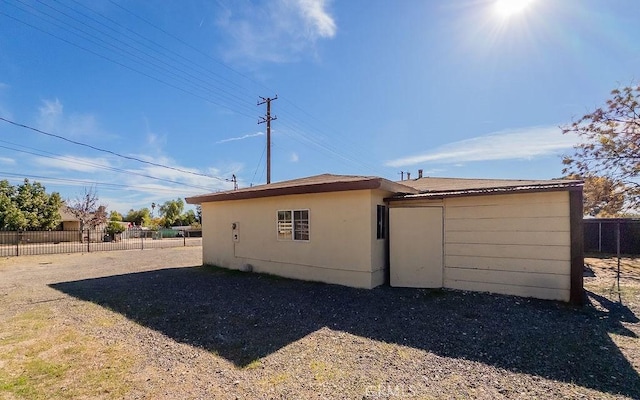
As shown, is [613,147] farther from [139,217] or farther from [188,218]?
[139,217]

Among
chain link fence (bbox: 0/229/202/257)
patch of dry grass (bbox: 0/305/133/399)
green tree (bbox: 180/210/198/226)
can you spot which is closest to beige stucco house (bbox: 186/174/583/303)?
patch of dry grass (bbox: 0/305/133/399)

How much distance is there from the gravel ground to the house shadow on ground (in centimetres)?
2

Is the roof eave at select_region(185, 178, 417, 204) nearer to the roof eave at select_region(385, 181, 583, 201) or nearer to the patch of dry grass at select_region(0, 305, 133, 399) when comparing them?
the roof eave at select_region(385, 181, 583, 201)

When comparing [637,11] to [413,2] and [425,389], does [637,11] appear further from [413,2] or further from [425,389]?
[425,389]

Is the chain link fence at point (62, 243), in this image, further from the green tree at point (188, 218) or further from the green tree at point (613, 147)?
the green tree at point (613, 147)

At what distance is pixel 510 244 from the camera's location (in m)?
6.05

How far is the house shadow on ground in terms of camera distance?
136 inches

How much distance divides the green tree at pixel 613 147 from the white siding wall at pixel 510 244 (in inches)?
391

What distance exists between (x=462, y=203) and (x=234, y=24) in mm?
8202

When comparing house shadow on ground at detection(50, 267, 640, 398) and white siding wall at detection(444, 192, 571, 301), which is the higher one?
white siding wall at detection(444, 192, 571, 301)

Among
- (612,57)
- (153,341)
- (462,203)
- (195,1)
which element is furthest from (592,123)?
(153,341)

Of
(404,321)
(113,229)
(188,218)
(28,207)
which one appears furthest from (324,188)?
(188,218)

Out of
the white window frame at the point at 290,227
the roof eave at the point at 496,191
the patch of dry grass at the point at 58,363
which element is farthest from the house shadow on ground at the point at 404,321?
the roof eave at the point at 496,191

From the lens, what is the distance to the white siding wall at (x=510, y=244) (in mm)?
5633
